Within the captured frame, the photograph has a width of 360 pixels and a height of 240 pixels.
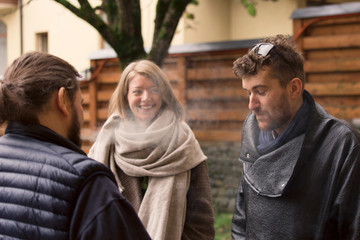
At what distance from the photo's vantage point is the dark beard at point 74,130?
1.65 m

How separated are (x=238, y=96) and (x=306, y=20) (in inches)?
53.9

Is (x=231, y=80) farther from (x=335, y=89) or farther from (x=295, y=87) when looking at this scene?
(x=295, y=87)

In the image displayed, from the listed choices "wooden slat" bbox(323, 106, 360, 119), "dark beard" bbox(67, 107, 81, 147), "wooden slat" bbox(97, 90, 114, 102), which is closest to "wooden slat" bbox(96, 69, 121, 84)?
"wooden slat" bbox(97, 90, 114, 102)

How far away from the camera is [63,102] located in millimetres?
1598

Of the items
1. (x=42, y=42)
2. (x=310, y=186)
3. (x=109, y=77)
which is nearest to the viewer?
(x=310, y=186)

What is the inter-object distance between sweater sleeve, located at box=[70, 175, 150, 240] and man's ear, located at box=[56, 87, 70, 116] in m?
0.30

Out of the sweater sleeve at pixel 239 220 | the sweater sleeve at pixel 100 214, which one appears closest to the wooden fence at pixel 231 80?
the sweater sleeve at pixel 239 220

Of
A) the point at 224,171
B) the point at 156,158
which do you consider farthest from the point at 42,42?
the point at 156,158

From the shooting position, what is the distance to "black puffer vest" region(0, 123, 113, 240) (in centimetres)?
142

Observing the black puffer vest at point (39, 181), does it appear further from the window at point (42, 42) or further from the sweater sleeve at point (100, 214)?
the window at point (42, 42)

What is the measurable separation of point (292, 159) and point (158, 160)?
39.8 inches

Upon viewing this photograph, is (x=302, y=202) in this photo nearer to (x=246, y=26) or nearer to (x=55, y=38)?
(x=55, y=38)

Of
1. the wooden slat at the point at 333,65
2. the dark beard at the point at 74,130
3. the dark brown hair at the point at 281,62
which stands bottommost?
the dark beard at the point at 74,130

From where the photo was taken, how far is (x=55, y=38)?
764cm
